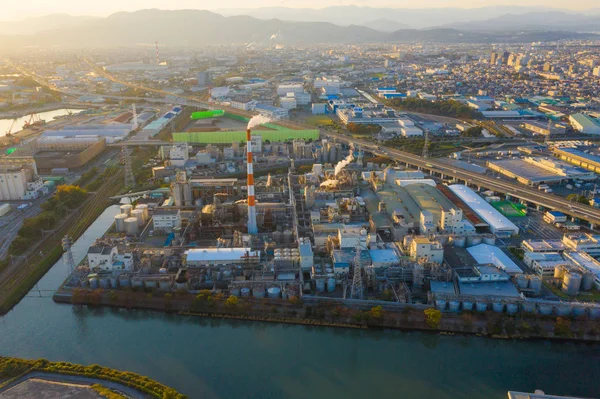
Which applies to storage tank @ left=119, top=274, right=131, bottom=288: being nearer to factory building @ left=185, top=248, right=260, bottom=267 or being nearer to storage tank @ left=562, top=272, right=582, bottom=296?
factory building @ left=185, top=248, right=260, bottom=267

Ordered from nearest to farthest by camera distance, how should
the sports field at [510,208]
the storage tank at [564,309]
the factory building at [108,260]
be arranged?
the storage tank at [564,309]
the factory building at [108,260]
the sports field at [510,208]

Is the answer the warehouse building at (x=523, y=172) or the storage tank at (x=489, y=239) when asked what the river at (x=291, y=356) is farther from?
the warehouse building at (x=523, y=172)

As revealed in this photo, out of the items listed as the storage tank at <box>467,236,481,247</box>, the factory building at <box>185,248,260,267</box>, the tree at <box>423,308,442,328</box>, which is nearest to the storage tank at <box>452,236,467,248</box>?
the storage tank at <box>467,236,481,247</box>

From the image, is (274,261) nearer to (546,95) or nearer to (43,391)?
(43,391)

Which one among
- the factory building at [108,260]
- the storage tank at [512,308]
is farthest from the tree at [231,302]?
the storage tank at [512,308]

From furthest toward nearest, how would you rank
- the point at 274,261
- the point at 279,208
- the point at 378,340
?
1. the point at 279,208
2. the point at 274,261
3. the point at 378,340

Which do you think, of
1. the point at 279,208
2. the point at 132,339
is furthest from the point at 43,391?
the point at 279,208

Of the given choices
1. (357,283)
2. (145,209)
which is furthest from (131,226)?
(357,283)
